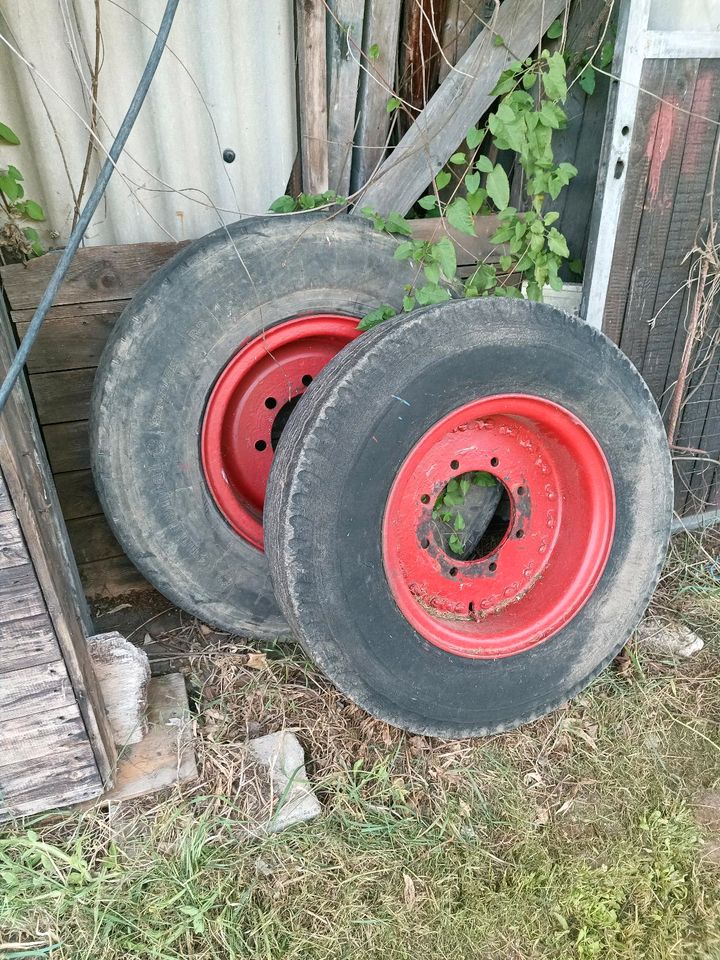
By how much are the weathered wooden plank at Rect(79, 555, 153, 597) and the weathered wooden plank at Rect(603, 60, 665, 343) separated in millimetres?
2044

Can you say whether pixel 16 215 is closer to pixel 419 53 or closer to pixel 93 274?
pixel 93 274

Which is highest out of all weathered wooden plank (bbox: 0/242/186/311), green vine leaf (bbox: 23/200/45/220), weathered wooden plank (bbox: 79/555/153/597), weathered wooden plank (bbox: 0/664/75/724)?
green vine leaf (bbox: 23/200/45/220)

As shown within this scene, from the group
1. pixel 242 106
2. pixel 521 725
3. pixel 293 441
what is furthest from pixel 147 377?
pixel 521 725

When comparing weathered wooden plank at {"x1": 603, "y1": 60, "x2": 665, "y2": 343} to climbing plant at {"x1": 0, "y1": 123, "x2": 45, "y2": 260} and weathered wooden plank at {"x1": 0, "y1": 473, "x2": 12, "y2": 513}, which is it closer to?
climbing plant at {"x1": 0, "y1": 123, "x2": 45, "y2": 260}

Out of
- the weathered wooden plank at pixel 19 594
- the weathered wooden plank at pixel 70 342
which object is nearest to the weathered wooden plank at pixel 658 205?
the weathered wooden plank at pixel 70 342

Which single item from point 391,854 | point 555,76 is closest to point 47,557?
point 391,854

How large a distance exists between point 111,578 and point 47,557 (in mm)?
1059

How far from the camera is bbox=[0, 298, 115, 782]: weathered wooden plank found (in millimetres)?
1431

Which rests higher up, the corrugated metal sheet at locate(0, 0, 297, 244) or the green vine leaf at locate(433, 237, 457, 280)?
the corrugated metal sheet at locate(0, 0, 297, 244)

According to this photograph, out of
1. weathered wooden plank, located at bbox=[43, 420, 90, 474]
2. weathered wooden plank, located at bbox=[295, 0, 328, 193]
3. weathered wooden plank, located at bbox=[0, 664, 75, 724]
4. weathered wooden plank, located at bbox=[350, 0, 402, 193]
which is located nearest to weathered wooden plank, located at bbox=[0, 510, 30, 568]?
weathered wooden plank, located at bbox=[0, 664, 75, 724]

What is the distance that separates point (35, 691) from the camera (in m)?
1.60

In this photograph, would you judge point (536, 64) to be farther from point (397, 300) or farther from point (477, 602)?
point (477, 602)

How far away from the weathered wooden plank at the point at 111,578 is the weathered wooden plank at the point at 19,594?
0.99 metres

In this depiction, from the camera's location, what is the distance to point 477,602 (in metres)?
2.19
